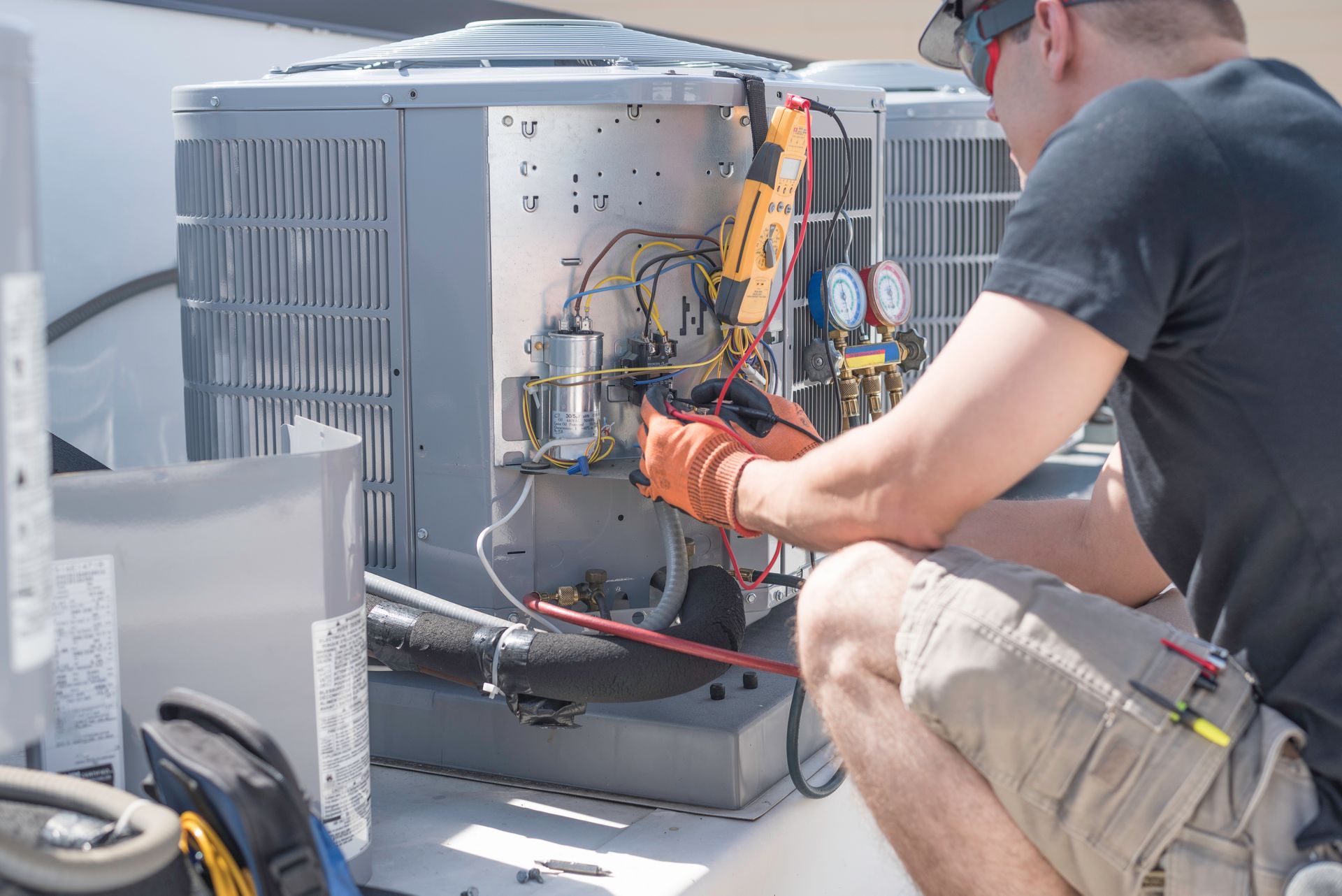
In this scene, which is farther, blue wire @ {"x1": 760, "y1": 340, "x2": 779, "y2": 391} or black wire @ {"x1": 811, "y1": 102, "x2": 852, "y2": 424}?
black wire @ {"x1": 811, "y1": 102, "x2": 852, "y2": 424}

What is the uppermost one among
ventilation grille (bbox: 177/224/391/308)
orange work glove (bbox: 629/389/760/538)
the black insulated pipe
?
ventilation grille (bbox: 177/224/391/308)

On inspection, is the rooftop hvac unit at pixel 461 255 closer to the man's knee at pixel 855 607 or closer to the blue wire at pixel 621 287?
the blue wire at pixel 621 287

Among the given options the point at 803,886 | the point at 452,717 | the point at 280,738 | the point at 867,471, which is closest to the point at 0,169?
the point at 280,738

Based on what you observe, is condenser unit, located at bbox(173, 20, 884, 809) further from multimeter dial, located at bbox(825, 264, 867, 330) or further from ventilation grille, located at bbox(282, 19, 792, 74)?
multimeter dial, located at bbox(825, 264, 867, 330)

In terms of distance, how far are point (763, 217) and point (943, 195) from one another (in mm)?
1761

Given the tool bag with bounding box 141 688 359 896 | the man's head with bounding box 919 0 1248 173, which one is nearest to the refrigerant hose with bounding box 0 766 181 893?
the tool bag with bounding box 141 688 359 896

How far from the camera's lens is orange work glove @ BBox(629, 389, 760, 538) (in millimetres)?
1611

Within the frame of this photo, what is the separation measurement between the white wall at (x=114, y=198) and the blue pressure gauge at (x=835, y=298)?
1.28 m

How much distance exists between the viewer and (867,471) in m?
1.37

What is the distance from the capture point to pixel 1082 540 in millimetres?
1817

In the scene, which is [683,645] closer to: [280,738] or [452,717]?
[452,717]

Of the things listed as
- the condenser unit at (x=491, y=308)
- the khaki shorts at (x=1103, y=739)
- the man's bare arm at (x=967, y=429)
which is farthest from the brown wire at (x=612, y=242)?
the khaki shorts at (x=1103, y=739)

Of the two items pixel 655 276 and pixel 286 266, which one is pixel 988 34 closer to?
pixel 655 276

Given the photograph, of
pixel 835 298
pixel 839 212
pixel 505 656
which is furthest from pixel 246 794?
pixel 839 212
